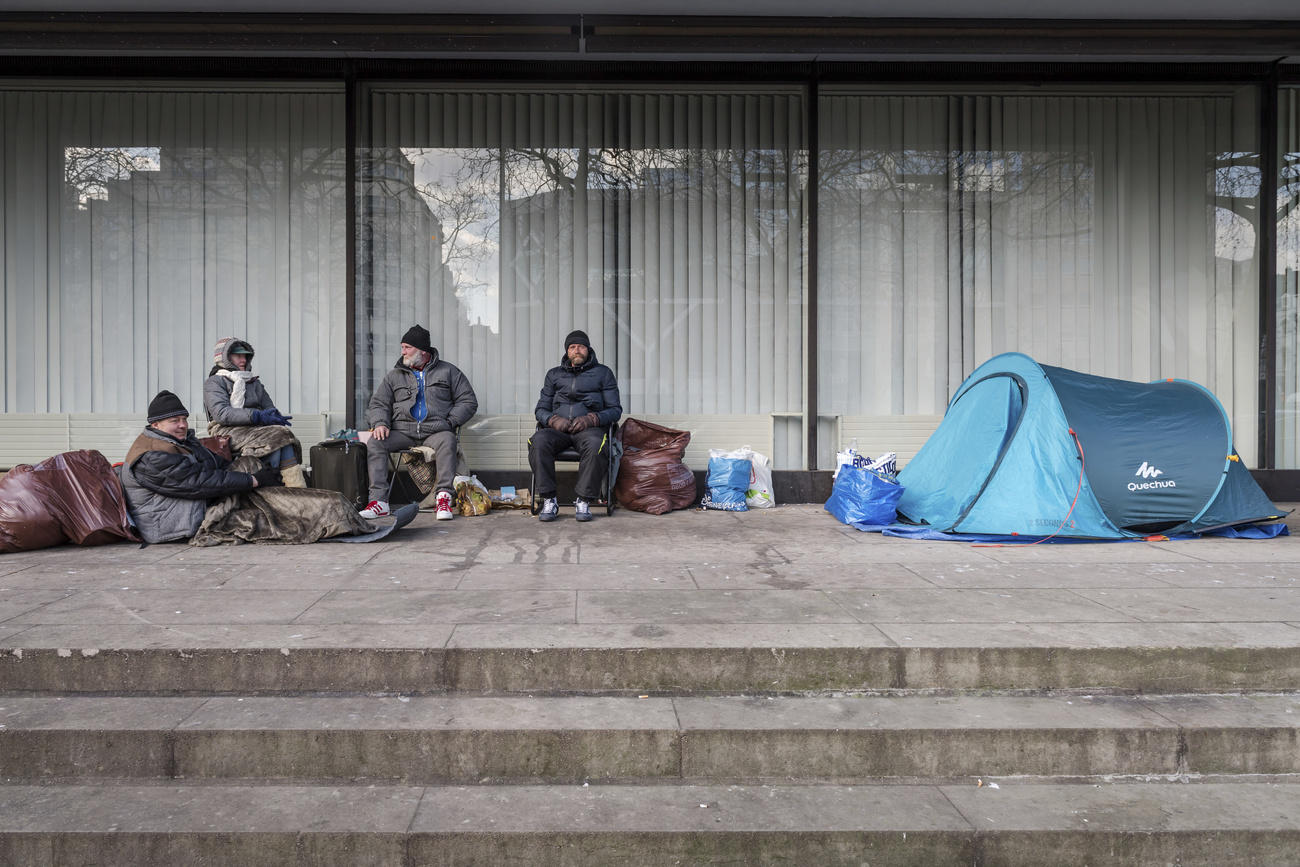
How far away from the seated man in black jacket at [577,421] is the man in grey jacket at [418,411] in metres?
0.70

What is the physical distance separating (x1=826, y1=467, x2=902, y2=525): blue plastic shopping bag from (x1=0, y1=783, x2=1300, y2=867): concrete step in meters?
3.68

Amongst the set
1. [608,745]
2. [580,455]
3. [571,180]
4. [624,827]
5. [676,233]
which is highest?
[571,180]

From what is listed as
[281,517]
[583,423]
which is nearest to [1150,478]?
[583,423]

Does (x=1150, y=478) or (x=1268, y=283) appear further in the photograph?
(x=1268, y=283)

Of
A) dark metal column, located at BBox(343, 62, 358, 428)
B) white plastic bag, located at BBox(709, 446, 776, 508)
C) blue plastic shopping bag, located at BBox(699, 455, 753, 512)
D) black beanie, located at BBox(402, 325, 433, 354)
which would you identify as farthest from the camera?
dark metal column, located at BBox(343, 62, 358, 428)

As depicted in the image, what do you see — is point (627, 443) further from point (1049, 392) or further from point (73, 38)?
point (73, 38)

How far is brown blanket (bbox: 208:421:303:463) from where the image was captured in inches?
271

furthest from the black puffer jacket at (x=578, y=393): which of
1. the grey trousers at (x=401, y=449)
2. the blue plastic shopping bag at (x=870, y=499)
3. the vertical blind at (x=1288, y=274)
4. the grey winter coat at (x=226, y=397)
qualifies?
the vertical blind at (x=1288, y=274)

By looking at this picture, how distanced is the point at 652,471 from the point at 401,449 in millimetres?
2091

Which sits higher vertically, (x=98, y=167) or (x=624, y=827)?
(x=98, y=167)

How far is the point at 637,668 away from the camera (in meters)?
3.64

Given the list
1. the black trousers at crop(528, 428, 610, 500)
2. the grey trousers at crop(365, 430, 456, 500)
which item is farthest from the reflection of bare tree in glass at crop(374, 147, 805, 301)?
the black trousers at crop(528, 428, 610, 500)

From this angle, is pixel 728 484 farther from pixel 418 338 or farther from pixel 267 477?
pixel 267 477

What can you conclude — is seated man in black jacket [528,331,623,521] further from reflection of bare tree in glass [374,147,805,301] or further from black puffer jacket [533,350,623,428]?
reflection of bare tree in glass [374,147,805,301]
